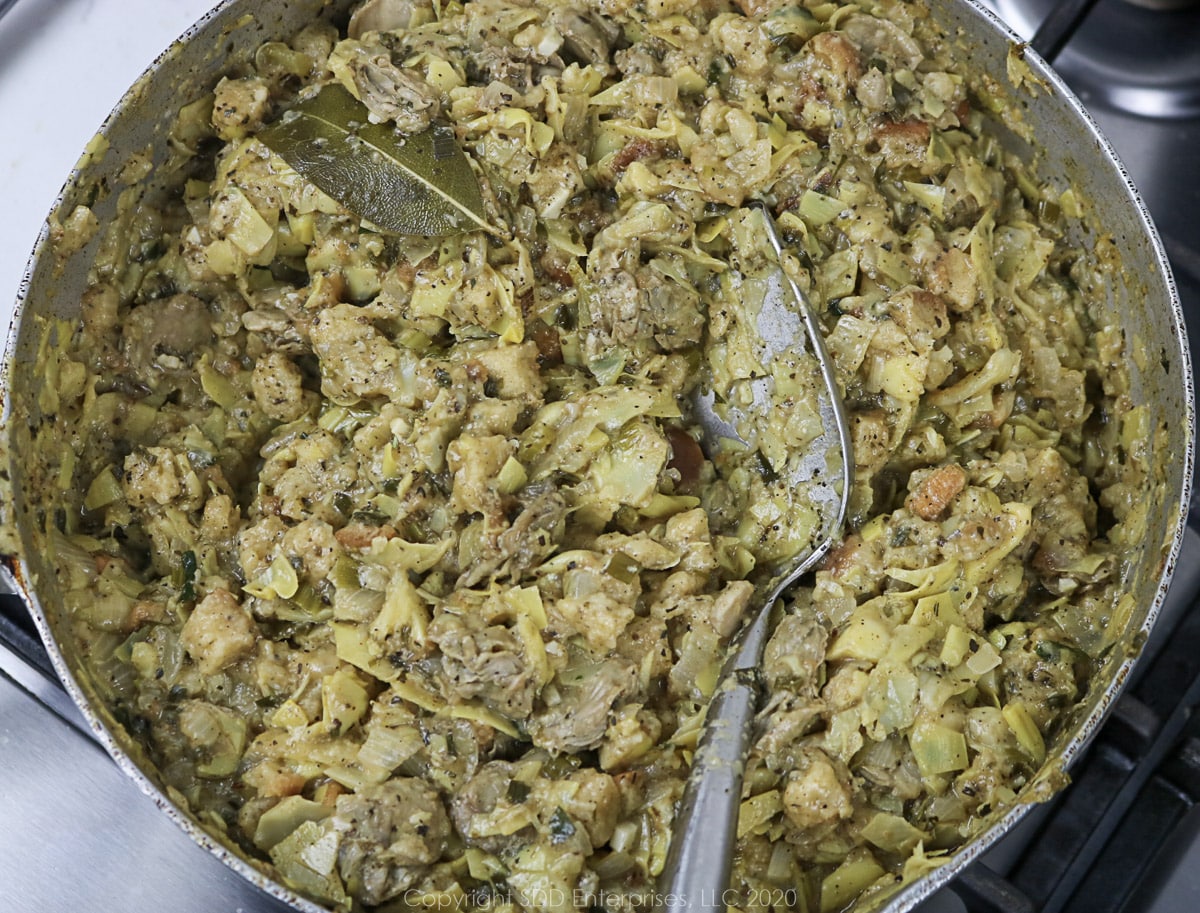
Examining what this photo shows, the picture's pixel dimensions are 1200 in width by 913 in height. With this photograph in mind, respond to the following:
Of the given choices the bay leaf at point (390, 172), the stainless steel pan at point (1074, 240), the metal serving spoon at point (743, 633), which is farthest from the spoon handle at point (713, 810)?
the bay leaf at point (390, 172)

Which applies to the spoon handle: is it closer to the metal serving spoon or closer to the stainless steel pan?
the metal serving spoon

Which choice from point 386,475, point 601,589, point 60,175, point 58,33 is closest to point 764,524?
point 601,589

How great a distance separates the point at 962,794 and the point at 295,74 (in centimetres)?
196

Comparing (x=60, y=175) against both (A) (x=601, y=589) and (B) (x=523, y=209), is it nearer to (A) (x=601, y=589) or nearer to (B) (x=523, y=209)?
(B) (x=523, y=209)

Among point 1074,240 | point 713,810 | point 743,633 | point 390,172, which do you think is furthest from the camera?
point 1074,240

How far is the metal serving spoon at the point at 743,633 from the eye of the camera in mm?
1737

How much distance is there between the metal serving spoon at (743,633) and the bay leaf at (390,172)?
0.61 metres

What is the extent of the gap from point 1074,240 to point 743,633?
112 cm

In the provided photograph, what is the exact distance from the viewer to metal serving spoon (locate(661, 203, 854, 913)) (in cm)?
174

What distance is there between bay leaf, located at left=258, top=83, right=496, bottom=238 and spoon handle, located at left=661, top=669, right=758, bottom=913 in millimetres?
1045

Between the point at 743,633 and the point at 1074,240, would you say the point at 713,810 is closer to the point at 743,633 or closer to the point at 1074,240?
the point at 743,633

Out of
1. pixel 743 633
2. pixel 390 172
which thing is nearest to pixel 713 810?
pixel 743 633

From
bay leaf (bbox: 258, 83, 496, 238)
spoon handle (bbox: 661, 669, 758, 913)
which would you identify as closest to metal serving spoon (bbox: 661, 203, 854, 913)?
spoon handle (bbox: 661, 669, 758, 913)

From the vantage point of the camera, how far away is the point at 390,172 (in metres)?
2.18
